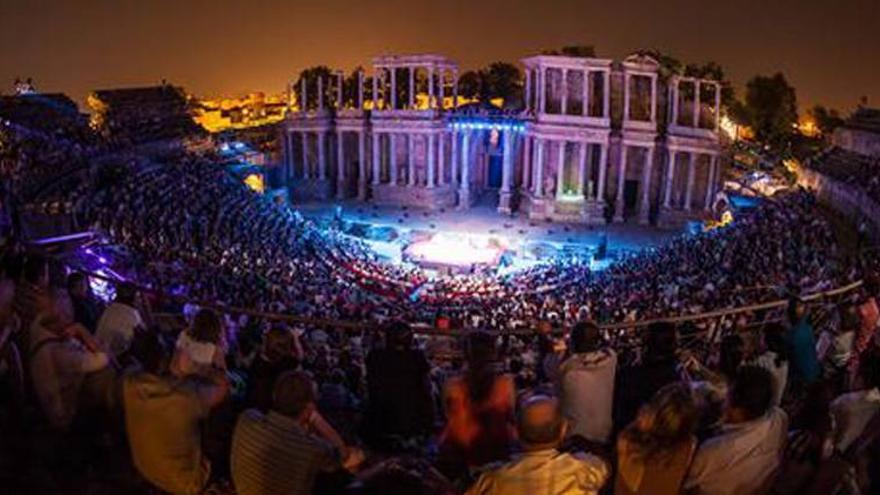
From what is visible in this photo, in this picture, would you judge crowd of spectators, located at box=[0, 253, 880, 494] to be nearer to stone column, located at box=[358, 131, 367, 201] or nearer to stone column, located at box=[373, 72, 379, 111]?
stone column, located at box=[373, 72, 379, 111]

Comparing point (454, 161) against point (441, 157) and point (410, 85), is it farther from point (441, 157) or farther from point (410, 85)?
point (410, 85)

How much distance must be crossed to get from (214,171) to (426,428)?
36.9 metres

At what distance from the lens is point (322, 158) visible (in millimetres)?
58188

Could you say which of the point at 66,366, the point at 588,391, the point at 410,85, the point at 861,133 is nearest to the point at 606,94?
the point at 410,85

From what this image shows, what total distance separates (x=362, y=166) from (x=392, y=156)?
101 inches

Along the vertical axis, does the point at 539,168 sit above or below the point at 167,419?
below

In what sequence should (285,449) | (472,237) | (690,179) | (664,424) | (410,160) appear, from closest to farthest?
(664,424) < (285,449) < (472,237) < (690,179) < (410,160)

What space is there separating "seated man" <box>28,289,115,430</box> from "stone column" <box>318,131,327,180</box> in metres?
51.0

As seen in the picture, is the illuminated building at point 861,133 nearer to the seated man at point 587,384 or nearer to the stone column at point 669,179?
the stone column at point 669,179

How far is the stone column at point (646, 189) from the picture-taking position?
5084 centimetres

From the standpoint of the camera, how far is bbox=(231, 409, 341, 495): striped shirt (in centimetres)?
586

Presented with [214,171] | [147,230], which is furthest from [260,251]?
[214,171]

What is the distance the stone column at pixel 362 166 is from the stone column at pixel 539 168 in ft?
44.4

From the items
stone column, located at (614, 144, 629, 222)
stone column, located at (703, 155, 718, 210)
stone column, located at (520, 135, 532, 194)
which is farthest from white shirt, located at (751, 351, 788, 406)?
stone column, located at (520, 135, 532, 194)
